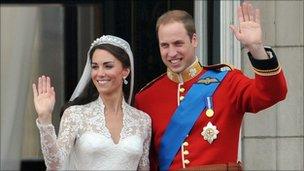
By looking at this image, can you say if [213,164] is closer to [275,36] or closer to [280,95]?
[280,95]

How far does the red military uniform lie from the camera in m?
3.66

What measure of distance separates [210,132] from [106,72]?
1.80 feet

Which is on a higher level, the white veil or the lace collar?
the white veil

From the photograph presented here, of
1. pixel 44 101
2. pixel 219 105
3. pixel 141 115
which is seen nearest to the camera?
pixel 44 101

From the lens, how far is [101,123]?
3.91 meters

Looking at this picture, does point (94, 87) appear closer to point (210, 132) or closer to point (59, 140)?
point (59, 140)

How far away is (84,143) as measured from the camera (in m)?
3.82

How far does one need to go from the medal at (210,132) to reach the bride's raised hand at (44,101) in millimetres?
702

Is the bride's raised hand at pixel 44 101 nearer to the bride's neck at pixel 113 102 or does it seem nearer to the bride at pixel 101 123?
the bride at pixel 101 123

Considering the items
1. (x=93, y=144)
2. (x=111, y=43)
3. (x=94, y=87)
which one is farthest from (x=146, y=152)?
(x=111, y=43)

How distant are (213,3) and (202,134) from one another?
2.22 m

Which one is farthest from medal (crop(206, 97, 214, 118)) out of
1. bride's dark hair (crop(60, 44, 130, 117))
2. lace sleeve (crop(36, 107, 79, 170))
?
lace sleeve (crop(36, 107, 79, 170))

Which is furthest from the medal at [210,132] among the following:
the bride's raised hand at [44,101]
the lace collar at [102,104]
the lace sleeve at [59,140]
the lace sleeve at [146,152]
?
the bride's raised hand at [44,101]

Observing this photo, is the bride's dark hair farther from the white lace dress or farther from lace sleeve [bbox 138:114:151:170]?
lace sleeve [bbox 138:114:151:170]
